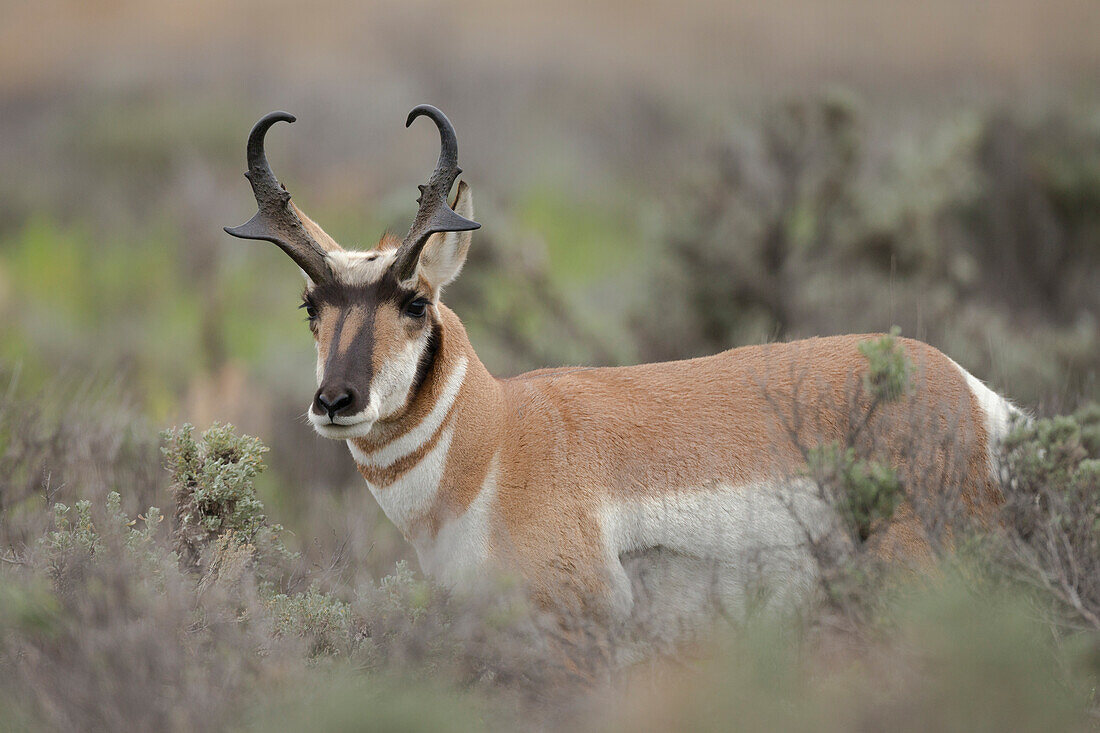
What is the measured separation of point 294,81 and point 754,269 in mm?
23740

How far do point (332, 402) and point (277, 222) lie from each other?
1151mm

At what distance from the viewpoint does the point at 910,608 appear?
174 inches

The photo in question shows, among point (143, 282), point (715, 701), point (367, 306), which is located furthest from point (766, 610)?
point (143, 282)

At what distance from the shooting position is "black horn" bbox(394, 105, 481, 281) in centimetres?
543

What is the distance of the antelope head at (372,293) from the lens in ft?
17.0

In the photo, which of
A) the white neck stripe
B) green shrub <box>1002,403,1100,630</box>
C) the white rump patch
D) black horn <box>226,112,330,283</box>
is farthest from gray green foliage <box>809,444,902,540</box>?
black horn <box>226,112,330,283</box>

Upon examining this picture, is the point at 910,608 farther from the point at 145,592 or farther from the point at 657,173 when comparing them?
the point at 657,173

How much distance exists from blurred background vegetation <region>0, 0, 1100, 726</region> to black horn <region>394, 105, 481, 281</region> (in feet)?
6.08

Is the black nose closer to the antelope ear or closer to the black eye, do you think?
the black eye

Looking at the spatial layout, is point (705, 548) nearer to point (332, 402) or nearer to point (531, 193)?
point (332, 402)

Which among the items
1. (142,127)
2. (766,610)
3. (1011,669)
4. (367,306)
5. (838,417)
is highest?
(142,127)

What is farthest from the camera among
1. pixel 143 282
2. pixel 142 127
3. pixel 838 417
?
pixel 142 127

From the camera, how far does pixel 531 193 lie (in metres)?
26.1

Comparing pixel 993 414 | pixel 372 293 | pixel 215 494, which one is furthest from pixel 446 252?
pixel 993 414
